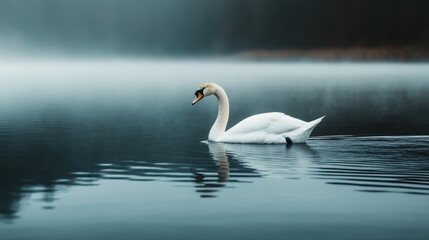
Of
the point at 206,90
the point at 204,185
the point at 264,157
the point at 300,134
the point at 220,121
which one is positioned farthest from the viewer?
the point at 206,90

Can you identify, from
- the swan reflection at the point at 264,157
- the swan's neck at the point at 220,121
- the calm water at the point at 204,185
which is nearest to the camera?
the calm water at the point at 204,185

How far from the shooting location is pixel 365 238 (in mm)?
12273

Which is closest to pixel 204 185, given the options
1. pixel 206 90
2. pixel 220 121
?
pixel 220 121

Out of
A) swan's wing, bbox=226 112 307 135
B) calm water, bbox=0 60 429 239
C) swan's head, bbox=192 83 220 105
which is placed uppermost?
swan's head, bbox=192 83 220 105

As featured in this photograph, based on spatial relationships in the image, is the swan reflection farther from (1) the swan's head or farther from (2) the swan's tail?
(1) the swan's head

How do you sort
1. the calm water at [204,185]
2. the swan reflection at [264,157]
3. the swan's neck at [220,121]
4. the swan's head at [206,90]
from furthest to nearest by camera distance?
the swan's head at [206,90]
the swan's neck at [220,121]
the swan reflection at [264,157]
the calm water at [204,185]

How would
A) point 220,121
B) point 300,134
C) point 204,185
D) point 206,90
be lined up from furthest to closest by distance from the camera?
point 206,90 → point 220,121 → point 300,134 → point 204,185

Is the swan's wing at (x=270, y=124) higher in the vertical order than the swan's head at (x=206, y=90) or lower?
lower

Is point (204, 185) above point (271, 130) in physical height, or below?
below

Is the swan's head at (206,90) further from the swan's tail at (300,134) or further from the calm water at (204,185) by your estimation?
the swan's tail at (300,134)

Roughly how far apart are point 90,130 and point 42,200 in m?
13.7

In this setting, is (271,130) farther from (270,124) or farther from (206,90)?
(206,90)

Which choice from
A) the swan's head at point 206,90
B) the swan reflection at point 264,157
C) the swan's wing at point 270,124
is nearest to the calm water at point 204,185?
the swan reflection at point 264,157

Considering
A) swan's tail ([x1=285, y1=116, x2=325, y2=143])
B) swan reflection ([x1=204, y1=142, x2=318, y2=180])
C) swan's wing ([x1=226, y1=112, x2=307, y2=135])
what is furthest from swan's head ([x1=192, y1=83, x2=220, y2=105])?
swan's tail ([x1=285, y1=116, x2=325, y2=143])
